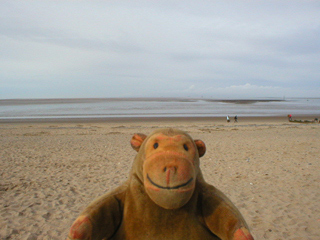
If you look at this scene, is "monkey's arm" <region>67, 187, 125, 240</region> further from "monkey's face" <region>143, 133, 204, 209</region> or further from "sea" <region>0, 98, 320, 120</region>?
"sea" <region>0, 98, 320, 120</region>

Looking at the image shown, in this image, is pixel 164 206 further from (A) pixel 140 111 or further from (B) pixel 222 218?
(A) pixel 140 111

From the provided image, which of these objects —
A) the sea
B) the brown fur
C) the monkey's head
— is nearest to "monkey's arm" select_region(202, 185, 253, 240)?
the brown fur

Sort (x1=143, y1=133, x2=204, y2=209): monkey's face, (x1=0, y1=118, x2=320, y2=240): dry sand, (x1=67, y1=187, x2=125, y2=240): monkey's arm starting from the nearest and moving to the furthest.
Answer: (x1=143, y1=133, x2=204, y2=209): monkey's face, (x1=67, y1=187, x2=125, y2=240): monkey's arm, (x1=0, y1=118, x2=320, y2=240): dry sand

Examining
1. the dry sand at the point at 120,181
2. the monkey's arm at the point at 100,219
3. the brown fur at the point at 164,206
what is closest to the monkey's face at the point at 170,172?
the brown fur at the point at 164,206

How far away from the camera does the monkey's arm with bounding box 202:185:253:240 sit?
6.87 ft

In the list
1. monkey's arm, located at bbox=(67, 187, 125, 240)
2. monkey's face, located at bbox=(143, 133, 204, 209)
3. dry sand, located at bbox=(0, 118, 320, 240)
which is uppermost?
monkey's face, located at bbox=(143, 133, 204, 209)

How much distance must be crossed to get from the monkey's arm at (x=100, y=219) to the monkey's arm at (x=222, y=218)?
82 cm

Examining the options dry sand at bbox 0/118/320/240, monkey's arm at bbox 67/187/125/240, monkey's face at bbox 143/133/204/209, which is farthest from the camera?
dry sand at bbox 0/118/320/240

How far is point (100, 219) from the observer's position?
2.23 metres

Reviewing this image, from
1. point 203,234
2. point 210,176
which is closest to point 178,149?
point 203,234

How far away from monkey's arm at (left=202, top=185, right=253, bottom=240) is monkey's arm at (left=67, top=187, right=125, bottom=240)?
815 mm

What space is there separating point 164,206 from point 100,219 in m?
0.64

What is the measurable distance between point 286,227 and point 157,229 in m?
3.49

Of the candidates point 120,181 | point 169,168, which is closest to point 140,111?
point 120,181
